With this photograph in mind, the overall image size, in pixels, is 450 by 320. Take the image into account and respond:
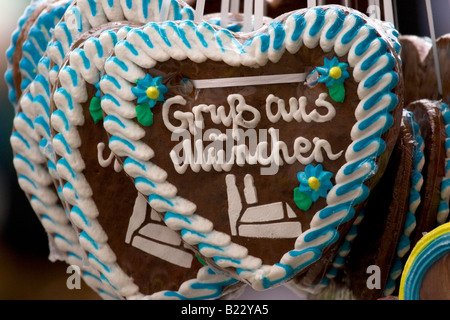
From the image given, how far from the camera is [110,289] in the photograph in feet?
2.93

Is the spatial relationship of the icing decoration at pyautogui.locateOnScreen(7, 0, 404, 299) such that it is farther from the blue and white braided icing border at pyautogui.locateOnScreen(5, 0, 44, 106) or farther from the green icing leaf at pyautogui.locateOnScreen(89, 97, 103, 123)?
the blue and white braided icing border at pyautogui.locateOnScreen(5, 0, 44, 106)

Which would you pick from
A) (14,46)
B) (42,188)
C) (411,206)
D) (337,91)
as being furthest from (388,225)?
(14,46)

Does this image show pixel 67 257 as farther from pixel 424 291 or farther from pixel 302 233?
pixel 424 291

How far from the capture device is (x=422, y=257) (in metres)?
0.69

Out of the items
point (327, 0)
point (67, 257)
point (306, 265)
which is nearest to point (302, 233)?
point (306, 265)

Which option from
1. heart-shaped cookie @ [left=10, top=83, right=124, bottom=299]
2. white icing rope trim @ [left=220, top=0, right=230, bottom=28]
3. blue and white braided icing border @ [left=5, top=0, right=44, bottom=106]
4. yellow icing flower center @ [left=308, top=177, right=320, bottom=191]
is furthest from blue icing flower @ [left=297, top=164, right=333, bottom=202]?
blue and white braided icing border @ [left=5, top=0, right=44, bottom=106]

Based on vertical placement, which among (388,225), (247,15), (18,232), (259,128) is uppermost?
(247,15)

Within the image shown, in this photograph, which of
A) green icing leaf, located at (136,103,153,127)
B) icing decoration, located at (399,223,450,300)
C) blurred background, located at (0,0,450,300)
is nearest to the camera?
icing decoration, located at (399,223,450,300)

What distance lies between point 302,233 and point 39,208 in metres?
0.42

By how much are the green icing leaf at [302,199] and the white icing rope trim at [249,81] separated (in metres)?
0.12

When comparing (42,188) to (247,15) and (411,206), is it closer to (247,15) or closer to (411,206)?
(247,15)

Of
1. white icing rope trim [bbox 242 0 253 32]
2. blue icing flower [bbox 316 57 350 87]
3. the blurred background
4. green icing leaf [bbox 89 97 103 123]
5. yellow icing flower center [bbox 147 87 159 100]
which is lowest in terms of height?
the blurred background

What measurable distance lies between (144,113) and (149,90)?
0.09ft

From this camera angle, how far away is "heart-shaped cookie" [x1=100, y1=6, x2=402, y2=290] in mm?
710
